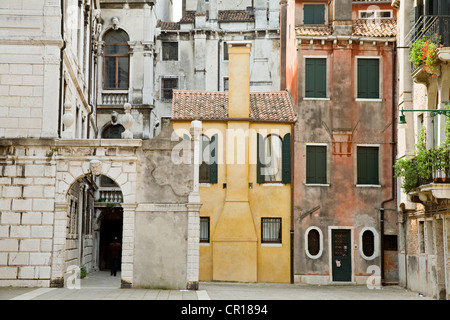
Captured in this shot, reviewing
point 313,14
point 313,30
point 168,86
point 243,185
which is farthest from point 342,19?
point 168,86

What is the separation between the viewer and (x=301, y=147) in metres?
30.4

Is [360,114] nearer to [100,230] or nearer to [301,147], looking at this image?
[301,147]

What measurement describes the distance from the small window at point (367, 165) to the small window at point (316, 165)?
1.42 meters

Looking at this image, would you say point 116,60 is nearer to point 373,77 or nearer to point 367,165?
point 373,77

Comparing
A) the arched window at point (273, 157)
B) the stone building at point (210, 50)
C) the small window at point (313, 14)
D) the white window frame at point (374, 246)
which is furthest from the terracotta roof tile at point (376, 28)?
the stone building at point (210, 50)

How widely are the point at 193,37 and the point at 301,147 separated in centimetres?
1558

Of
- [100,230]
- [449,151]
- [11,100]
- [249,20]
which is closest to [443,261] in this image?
[449,151]

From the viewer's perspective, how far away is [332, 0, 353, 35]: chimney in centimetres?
3061

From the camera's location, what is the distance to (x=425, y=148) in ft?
75.3

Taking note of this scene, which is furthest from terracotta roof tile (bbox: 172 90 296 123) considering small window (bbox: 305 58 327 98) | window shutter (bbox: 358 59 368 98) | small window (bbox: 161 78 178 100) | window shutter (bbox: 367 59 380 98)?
small window (bbox: 161 78 178 100)

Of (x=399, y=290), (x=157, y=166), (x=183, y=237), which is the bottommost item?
(x=399, y=290)

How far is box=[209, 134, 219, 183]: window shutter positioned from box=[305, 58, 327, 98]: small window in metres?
4.31

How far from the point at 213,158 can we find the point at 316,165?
14.2 ft

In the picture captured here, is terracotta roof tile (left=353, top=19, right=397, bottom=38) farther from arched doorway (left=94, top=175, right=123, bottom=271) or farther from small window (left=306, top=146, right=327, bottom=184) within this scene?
arched doorway (left=94, top=175, right=123, bottom=271)
